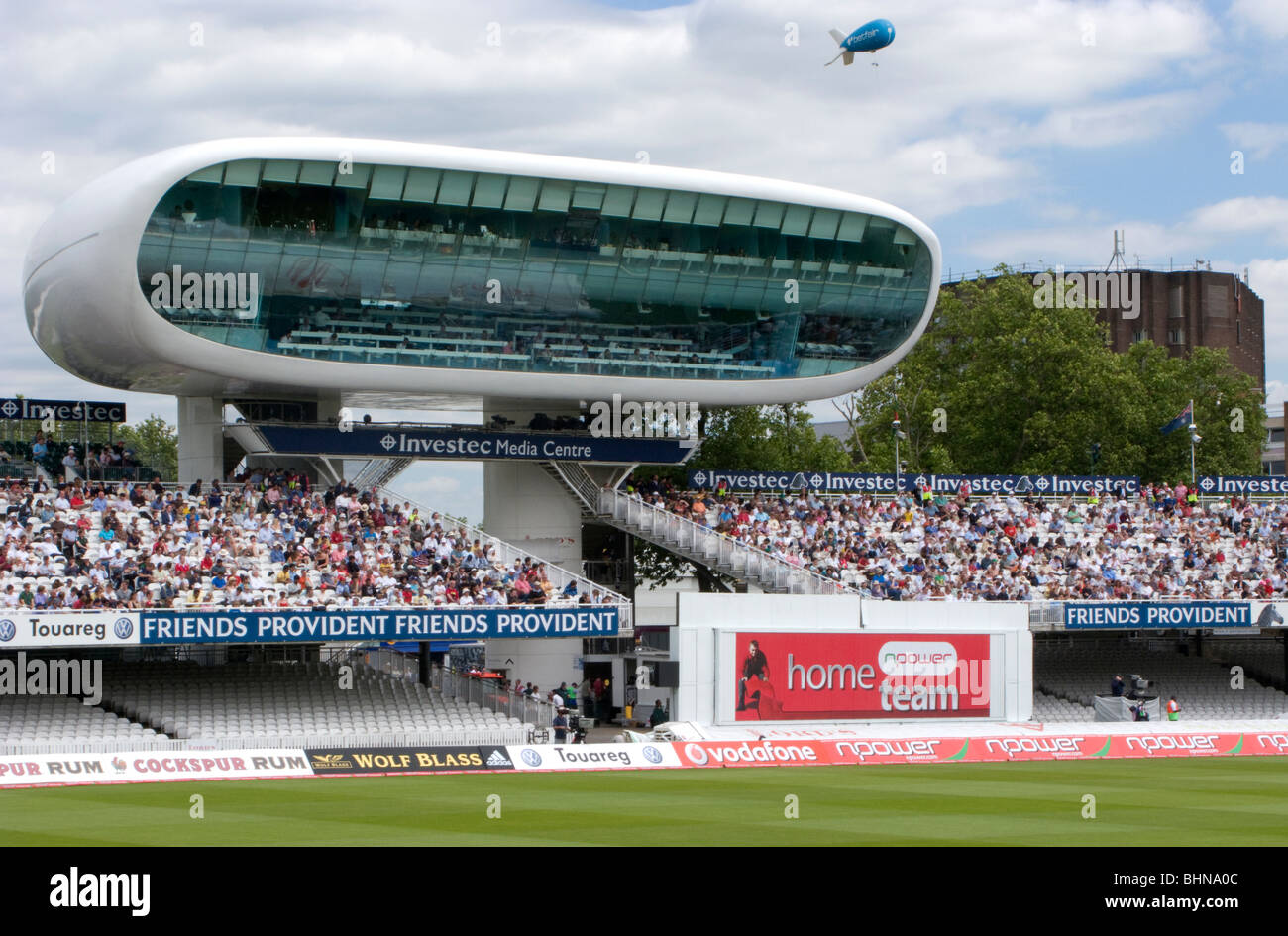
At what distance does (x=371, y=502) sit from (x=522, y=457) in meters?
5.07

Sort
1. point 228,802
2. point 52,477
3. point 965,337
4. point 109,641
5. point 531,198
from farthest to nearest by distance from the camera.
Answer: point 965,337 → point 52,477 → point 531,198 → point 109,641 → point 228,802

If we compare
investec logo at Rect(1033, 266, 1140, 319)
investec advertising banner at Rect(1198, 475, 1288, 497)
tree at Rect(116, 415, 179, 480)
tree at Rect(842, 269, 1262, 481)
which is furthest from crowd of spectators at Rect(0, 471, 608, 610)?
tree at Rect(116, 415, 179, 480)

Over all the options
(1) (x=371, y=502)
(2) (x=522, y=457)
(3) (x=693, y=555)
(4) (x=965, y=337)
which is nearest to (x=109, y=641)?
(1) (x=371, y=502)

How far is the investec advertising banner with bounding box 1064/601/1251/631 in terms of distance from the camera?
159 ft

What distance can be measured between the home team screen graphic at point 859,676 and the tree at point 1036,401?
107 ft

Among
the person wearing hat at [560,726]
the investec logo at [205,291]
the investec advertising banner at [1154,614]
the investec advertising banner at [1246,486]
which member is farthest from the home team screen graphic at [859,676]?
the investec advertising banner at [1246,486]

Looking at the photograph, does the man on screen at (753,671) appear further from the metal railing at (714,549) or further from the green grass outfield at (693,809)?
the green grass outfield at (693,809)

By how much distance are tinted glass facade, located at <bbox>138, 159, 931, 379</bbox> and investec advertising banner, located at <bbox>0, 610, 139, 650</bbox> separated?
8986 millimetres

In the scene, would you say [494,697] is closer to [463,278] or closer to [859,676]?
[859,676]

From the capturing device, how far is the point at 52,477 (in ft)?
160

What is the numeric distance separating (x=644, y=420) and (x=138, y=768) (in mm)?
24048

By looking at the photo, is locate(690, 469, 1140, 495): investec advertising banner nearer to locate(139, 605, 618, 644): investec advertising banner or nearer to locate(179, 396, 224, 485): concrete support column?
locate(139, 605, 618, 644): investec advertising banner

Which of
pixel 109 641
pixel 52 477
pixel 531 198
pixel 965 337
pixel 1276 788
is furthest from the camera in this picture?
pixel 965 337

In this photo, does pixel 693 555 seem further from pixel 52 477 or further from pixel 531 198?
pixel 52 477
